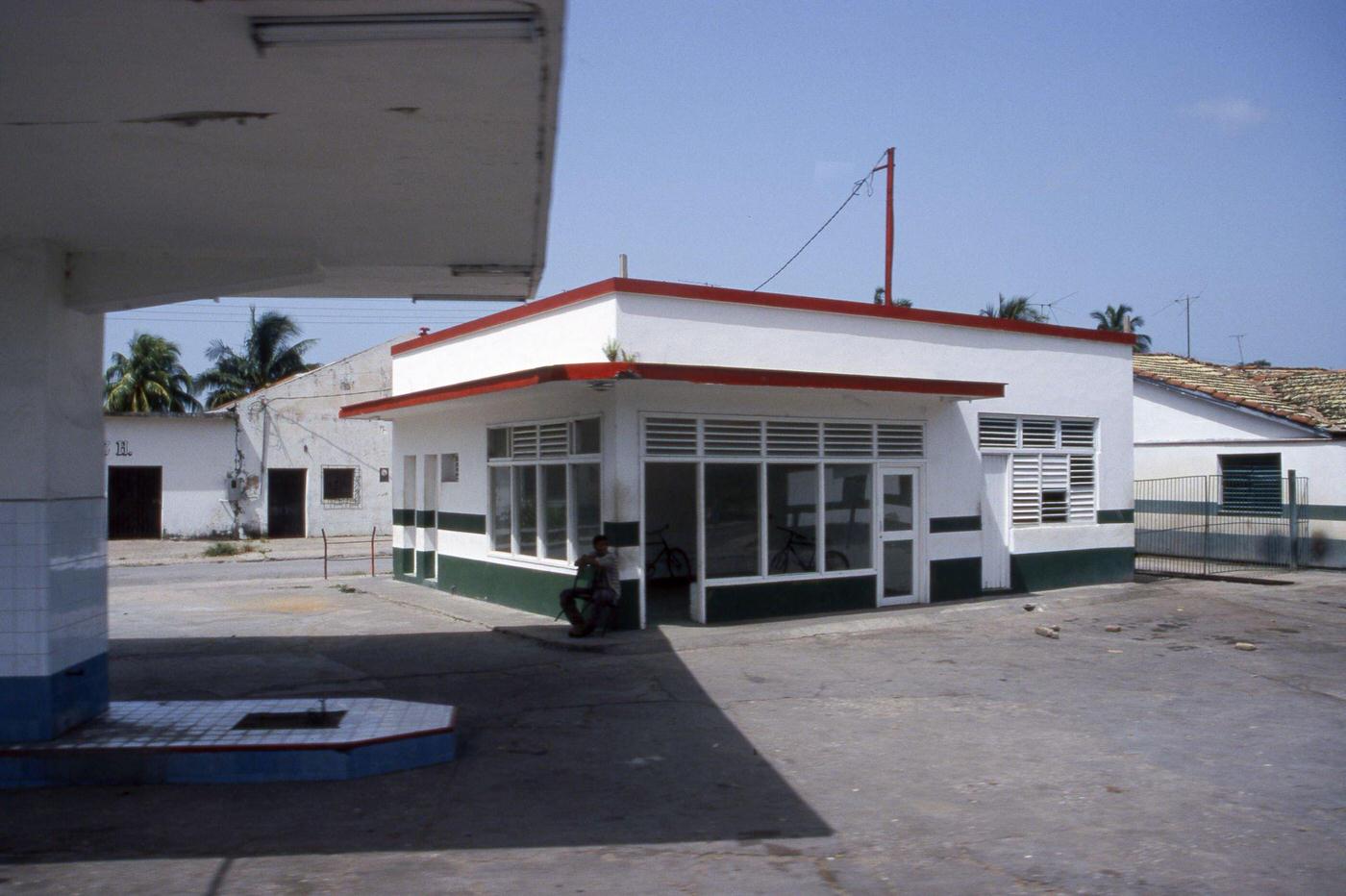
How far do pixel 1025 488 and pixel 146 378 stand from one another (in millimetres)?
35331

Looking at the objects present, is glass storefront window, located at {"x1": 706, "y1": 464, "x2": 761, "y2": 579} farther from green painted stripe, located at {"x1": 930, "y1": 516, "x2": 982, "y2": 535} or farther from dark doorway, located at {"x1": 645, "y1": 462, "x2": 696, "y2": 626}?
dark doorway, located at {"x1": 645, "y1": 462, "x2": 696, "y2": 626}

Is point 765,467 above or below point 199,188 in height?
below

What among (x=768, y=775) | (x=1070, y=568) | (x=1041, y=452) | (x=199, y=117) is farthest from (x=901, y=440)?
(x=199, y=117)

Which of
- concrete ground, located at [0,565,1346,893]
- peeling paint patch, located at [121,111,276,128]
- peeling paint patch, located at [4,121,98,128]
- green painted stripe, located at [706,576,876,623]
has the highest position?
peeling paint patch, located at [121,111,276,128]

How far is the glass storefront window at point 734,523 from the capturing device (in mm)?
14266

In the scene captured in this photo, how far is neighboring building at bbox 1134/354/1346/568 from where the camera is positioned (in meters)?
20.8

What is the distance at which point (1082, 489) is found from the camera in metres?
17.9

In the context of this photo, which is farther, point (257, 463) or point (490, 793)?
point (257, 463)

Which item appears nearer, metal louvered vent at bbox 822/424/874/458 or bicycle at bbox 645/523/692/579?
metal louvered vent at bbox 822/424/874/458

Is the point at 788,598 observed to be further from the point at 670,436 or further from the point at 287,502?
the point at 287,502

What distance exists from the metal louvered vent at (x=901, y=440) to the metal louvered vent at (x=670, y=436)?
320 centimetres

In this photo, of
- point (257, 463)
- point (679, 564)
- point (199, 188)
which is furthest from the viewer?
point (257, 463)

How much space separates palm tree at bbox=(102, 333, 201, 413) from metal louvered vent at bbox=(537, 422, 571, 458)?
31.7 m

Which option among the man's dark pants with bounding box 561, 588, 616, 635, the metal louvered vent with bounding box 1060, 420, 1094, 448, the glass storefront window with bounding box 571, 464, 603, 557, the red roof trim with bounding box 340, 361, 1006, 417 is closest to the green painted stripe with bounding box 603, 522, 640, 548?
the glass storefront window with bounding box 571, 464, 603, 557
